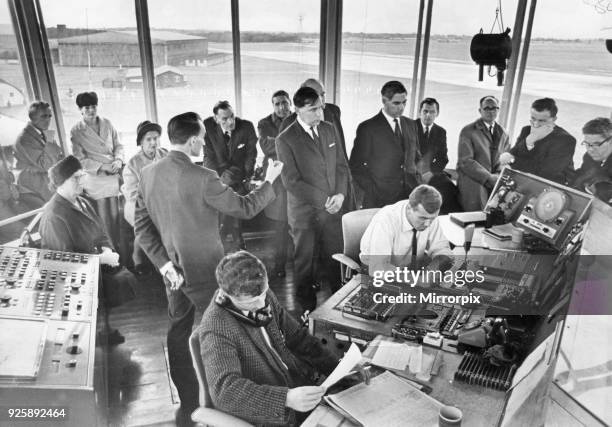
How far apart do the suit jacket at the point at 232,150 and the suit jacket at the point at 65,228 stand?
6.06 feet

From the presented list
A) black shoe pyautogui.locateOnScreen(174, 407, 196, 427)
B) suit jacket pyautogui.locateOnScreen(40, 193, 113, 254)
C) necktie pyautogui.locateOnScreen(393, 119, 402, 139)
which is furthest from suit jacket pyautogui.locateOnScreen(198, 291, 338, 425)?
necktie pyautogui.locateOnScreen(393, 119, 402, 139)

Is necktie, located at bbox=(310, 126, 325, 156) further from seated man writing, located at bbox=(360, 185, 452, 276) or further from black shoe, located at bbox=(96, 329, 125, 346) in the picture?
black shoe, located at bbox=(96, 329, 125, 346)

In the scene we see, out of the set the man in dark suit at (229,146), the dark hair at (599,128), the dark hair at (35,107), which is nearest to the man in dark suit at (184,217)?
the dark hair at (35,107)

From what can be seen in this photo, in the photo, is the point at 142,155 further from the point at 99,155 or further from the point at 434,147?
the point at 434,147

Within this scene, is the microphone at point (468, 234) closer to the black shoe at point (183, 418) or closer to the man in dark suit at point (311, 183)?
the man in dark suit at point (311, 183)

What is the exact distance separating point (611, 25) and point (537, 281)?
1.37 metres

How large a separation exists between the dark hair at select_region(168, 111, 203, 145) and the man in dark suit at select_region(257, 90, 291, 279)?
2.20 m

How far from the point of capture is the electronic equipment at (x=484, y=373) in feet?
6.13

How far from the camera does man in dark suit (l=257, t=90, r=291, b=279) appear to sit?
4746 mm

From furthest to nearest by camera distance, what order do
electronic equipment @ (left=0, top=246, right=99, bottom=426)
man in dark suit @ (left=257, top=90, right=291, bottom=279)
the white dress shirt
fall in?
man in dark suit @ (left=257, top=90, right=291, bottom=279), the white dress shirt, electronic equipment @ (left=0, top=246, right=99, bottom=426)

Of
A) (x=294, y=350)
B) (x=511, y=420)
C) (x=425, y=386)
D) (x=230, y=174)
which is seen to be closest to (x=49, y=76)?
(x=230, y=174)

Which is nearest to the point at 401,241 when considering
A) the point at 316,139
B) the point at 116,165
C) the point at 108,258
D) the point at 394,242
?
the point at 394,242

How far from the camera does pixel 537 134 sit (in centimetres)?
435

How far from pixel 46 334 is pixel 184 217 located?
934 millimetres
